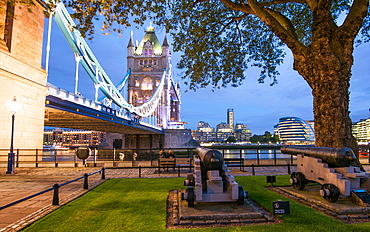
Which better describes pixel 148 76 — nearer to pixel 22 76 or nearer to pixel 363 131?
pixel 22 76

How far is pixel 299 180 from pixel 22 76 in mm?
13372

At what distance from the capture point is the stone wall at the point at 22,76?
37.5 ft

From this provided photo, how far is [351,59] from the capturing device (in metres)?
7.12

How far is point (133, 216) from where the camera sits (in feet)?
14.1

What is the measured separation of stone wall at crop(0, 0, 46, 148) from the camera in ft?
37.5

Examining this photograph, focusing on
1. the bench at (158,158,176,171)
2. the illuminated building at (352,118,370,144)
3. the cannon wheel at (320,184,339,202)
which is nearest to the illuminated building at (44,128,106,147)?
the illuminated building at (352,118,370,144)

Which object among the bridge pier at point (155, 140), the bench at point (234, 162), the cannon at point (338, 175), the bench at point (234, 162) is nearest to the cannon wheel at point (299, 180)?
the cannon at point (338, 175)

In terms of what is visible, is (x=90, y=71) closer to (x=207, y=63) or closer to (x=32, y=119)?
(x=32, y=119)

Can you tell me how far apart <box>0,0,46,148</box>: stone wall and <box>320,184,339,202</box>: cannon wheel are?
12.9m

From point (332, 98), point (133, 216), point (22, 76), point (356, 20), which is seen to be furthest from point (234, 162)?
point (22, 76)

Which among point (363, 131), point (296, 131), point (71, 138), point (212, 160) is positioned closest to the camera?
point (212, 160)

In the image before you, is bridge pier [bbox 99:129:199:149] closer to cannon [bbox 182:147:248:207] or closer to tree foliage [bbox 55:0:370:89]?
tree foliage [bbox 55:0:370:89]

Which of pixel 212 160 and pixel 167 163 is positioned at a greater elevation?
pixel 212 160

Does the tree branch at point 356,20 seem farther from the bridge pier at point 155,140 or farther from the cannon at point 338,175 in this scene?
the bridge pier at point 155,140
